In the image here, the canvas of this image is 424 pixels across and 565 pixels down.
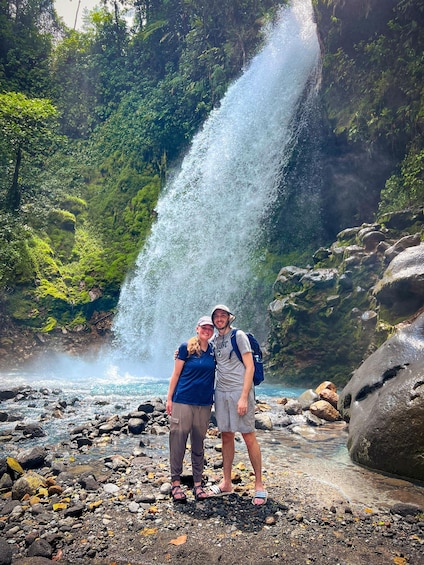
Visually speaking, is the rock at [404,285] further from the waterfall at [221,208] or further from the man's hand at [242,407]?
the waterfall at [221,208]

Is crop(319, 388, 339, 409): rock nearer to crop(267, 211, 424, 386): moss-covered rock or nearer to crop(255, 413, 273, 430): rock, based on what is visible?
crop(255, 413, 273, 430): rock

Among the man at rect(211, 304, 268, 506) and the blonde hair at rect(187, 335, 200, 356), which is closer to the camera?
the man at rect(211, 304, 268, 506)

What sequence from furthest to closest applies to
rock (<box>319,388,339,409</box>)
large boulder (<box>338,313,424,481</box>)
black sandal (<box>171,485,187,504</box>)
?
rock (<box>319,388,339,409</box>), large boulder (<box>338,313,424,481</box>), black sandal (<box>171,485,187,504</box>)

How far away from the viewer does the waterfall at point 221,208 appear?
769 inches

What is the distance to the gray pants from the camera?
4477 mm

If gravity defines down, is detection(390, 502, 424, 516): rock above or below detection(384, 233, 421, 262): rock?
below

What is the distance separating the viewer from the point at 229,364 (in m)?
4.56

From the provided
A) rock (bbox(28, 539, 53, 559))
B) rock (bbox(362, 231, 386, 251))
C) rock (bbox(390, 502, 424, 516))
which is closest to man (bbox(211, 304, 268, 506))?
rock (bbox(390, 502, 424, 516))

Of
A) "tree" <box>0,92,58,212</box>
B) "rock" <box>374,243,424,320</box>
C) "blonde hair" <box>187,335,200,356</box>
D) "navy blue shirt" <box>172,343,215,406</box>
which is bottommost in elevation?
"navy blue shirt" <box>172,343,215,406</box>

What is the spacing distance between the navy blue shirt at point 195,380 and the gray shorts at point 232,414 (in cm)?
14

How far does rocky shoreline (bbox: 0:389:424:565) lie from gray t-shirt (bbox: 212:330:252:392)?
119 cm

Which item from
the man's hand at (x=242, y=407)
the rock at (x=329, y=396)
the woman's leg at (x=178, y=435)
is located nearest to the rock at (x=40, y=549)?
the woman's leg at (x=178, y=435)

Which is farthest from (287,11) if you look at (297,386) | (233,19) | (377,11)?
(297,386)

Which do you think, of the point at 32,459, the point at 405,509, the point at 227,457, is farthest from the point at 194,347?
the point at 32,459
